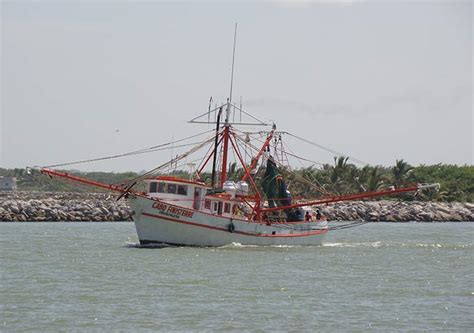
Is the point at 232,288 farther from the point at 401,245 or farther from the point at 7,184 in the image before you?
the point at 7,184

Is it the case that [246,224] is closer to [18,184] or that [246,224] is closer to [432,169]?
[432,169]

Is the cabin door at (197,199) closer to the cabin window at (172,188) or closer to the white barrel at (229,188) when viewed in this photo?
the cabin window at (172,188)

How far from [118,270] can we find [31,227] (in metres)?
30.7

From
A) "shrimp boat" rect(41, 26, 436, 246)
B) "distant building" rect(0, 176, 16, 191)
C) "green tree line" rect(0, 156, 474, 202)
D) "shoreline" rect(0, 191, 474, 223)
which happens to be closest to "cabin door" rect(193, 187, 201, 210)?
"shrimp boat" rect(41, 26, 436, 246)

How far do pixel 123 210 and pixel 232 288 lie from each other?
51302 mm

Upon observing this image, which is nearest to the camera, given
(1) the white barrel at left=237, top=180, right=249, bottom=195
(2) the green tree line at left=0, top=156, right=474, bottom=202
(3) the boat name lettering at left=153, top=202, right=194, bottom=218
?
(3) the boat name lettering at left=153, top=202, right=194, bottom=218

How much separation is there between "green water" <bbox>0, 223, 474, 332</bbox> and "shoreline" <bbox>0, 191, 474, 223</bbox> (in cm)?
2669

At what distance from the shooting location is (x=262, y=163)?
55.0m

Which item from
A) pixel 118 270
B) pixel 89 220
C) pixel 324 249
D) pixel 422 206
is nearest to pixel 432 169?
pixel 422 206

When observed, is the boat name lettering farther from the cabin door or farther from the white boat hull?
the cabin door

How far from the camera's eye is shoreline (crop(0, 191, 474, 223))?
77.2 m

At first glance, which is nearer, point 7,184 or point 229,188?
point 229,188

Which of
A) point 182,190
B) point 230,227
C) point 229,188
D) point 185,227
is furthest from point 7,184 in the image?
point 185,227

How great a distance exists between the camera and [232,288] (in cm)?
3209
